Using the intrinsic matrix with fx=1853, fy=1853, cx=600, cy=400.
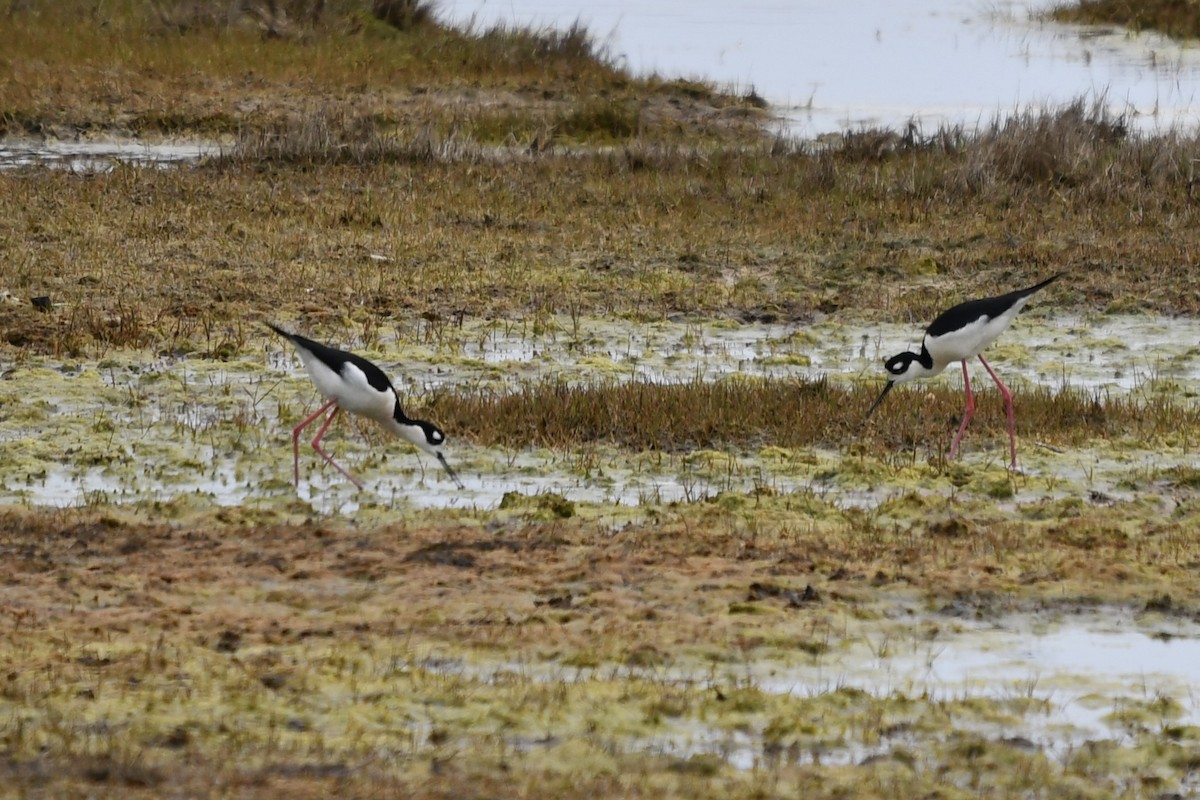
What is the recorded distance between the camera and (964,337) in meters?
8.91

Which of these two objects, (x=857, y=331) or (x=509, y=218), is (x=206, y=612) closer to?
(x=857, y=331)

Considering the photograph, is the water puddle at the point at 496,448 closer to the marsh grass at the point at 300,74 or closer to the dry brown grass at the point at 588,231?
the dry brown grass at the point at 588,231

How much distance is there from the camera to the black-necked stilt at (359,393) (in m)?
8.03

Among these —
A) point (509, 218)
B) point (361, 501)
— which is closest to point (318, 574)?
point (361, 501)

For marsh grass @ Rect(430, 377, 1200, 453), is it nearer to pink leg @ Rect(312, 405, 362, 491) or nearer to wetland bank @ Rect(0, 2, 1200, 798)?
wetland bank @ Rect(0, 2, 1200, 798)

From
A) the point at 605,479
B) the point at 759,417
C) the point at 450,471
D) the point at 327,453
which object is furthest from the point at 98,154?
the point at 605,479

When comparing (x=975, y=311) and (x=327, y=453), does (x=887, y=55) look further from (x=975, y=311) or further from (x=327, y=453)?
(x=327, y=453)

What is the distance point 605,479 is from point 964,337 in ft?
6.44

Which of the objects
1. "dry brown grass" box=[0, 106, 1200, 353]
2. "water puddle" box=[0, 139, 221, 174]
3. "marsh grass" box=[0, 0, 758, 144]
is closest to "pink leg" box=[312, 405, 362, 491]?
"dry brown grass" box=[0, 106, 1200, 353]

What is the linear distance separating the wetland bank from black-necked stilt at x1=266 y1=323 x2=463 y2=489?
0.20 metres

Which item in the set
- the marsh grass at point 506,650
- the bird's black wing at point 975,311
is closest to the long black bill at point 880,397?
the bird's black wing at point 975,311

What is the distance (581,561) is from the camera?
674cm

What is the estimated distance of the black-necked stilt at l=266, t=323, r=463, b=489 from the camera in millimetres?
8031

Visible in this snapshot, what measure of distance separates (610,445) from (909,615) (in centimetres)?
284
